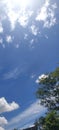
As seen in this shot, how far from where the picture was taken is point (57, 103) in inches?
2778

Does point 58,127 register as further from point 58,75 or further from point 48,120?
point 58,75

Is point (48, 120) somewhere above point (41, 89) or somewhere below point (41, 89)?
below

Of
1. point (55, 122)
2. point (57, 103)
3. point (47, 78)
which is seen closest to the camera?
point (55, 122)

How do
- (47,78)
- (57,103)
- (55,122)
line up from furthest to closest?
(47,78) → (57,103) → (55,122)

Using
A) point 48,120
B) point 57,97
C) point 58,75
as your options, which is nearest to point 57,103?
point 57,97

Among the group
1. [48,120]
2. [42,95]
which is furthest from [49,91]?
[48,120]

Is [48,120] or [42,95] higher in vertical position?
[42,95]

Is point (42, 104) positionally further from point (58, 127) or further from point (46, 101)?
point (58, 127)

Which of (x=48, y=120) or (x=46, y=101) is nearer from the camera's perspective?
(x=48, y=120)

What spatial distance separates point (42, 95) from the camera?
73688 millimetres

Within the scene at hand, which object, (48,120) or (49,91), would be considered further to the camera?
(49,91)

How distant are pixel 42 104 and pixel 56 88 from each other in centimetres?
473

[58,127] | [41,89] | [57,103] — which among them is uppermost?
[41,89]

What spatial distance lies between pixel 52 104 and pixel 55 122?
1401cm
